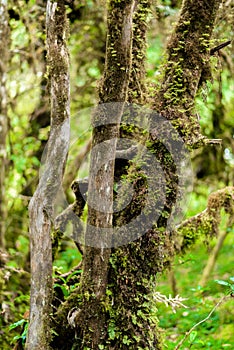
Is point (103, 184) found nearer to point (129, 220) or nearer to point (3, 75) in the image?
point (129, 220)

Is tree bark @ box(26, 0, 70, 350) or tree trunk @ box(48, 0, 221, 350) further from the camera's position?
tree bark @ box(26, 0, 70, 350)

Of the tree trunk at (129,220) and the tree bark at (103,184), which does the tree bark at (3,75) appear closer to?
the tree trunk at (129,220)

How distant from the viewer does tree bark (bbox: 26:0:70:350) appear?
11.4 feet

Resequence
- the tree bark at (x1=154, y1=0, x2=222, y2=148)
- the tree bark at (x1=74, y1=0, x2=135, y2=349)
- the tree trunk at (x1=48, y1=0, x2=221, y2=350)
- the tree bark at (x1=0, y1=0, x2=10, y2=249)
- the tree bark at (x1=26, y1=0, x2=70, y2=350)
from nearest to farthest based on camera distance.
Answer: the tree bark at (x1=74, y1=0, x2=135, y2=349) → the tree trunk at (x1=48, y1=0, x2=221, y2=350) → the tree bark at (x1=26, y1=0, x2=70, y2=350) → the tree bark at (x1=154, y1=0, x2=222, y2=148) → the tree bark at (x1=0, y1=0, x2=10, y2=249)

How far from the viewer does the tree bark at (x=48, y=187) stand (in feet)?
11.4

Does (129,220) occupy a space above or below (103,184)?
below

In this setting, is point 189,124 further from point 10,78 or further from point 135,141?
point 10,78

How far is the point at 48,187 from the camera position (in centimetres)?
353

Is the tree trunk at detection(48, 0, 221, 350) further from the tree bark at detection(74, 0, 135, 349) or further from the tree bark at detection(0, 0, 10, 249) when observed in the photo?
the tree bark at detection(0, 0, 10, 249)

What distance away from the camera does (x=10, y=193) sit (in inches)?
339

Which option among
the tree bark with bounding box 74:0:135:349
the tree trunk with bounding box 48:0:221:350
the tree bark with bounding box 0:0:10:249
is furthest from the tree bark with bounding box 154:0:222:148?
the tree bark with bounding box 0:0:10:249

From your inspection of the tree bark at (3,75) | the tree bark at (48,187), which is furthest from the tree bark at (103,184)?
the tree bark at (3,75)

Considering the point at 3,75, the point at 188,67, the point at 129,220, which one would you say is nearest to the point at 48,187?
the point at 129,220

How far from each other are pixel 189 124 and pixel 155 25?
3.70 metres
